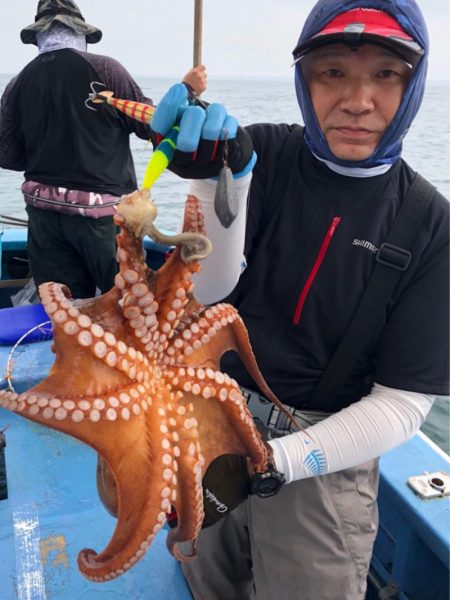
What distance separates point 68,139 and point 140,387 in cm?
338

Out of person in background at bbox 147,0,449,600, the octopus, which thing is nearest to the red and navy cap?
person in background at bbox 147,0,449,600

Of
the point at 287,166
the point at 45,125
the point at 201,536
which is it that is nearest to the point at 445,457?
the point at 201,536

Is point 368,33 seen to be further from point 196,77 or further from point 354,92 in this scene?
point 196,77

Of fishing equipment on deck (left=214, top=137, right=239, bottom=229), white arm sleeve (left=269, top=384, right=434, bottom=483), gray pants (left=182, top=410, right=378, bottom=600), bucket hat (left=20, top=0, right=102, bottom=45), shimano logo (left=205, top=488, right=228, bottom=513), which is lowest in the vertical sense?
gray pants (left=182, top=410, right=378, bottom=600)

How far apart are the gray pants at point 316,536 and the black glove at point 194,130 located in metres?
1.32

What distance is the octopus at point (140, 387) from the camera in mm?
1204

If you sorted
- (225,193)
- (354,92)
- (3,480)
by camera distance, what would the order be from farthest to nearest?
(3,480), (354,92), (225,193)

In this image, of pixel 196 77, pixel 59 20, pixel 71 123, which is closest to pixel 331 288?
pixel 196 77

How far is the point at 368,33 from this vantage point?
1.66m

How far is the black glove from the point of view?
1403 millimetres

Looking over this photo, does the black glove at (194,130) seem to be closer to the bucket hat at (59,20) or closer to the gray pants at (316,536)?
the gray pants at (316,536)

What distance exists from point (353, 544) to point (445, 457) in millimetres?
1008

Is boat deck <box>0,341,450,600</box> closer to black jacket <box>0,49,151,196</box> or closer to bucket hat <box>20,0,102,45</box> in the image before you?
black jacket <box>0,49,151,196</box>

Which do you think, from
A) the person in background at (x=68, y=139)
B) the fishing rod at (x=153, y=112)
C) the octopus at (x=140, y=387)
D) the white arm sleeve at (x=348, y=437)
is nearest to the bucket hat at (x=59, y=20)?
the person in background at (x=68, y=139)
